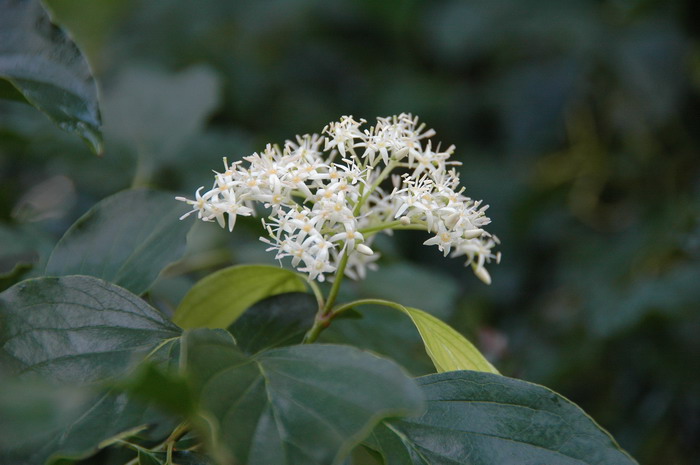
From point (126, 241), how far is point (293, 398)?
1.02 ft

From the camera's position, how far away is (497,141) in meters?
2.19

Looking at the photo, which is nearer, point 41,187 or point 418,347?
point 418,347

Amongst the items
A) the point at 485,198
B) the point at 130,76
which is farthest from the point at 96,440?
the point at 485,198

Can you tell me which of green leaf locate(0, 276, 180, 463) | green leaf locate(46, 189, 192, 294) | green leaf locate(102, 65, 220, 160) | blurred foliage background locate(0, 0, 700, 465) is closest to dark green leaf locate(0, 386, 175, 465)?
green leaf locate(0, 276, 180, 463)

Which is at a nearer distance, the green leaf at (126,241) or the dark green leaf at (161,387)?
the dark green leaf at (161,387)

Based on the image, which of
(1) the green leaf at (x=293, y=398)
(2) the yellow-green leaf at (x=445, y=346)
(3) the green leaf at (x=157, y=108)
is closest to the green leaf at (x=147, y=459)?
(1) the green leaf at (x=293, y=398)

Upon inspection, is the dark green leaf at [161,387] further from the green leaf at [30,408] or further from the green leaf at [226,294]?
the green leaf at [226,294]

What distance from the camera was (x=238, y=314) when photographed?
0.71 m

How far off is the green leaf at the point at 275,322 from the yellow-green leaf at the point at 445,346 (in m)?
0.12

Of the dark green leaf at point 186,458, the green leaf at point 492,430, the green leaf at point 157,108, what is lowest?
the dark green leaf at point 186,458

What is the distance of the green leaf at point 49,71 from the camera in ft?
1.96

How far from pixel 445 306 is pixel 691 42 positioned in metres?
1.19

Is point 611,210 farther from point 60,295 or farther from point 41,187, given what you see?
point 60,295

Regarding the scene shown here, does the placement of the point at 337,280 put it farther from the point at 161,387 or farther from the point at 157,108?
the point at 157,108
